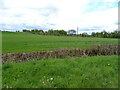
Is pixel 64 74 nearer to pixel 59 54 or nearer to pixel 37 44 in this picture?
pixel 59 54

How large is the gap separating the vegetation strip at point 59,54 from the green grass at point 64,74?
1211mm

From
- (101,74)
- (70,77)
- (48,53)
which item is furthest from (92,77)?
(48,53)

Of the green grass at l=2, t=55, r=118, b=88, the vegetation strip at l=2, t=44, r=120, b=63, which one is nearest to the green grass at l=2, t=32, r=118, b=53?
the vegetation strip at l=2, t=44, r=120, b=63

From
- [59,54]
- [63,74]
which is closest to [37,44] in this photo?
[59,54]

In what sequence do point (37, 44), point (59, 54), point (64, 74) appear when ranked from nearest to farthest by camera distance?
point (64, 74), point (59, 54), point (37, 44)

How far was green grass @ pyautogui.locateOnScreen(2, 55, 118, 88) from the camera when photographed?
151 inches

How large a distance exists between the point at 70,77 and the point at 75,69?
59cm

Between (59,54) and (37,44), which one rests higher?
(37,44)

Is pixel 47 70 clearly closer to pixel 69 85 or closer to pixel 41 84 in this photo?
pixel 41 84

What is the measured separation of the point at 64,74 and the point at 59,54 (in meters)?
2.52

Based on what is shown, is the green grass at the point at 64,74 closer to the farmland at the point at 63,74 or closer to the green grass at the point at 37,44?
the farmland at the point at 63,74

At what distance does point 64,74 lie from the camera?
4.40 m

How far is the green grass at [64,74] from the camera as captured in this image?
3830mm

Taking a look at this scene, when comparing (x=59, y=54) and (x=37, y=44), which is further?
(x=37, y=44)
